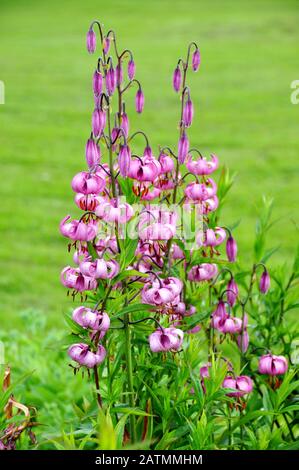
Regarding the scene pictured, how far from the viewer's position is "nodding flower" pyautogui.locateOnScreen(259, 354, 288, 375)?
6.77ft

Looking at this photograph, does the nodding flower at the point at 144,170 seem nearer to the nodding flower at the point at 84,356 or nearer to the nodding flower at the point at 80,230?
the nodding flower at the point at 80,230

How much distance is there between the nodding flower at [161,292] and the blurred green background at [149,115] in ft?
1.22

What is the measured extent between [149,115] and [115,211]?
7.44 metres

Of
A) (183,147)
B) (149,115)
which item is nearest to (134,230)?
(183,147)

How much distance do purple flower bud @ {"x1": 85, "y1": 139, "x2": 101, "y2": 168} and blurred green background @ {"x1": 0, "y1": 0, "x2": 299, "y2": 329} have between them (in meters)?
0.56

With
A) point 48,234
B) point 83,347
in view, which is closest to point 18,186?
point 48,234

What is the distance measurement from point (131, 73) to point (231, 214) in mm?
4288

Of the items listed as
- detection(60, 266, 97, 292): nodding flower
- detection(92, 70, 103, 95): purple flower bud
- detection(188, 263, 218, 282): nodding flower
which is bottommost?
detection(188, 263, 218, 282): nodding flower

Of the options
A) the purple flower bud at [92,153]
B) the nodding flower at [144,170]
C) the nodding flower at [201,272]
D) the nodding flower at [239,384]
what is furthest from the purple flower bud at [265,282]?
the purple flower bud at [92,153]

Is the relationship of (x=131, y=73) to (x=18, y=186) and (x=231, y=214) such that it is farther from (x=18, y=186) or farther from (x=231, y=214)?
(x=18, y=186)

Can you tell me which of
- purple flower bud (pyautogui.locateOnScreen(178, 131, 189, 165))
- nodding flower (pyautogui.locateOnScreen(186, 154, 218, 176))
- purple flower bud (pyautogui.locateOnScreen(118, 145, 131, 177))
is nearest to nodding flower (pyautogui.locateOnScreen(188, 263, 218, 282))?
nodding flower (pyautogui.locateOnScreen(186, 154, 218, 176))

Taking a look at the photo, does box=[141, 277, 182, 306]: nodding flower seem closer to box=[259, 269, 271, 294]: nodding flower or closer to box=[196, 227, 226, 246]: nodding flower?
box=[196, 227, 226, 246]: nodding flower

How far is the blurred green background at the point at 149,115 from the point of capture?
18.0 feet
